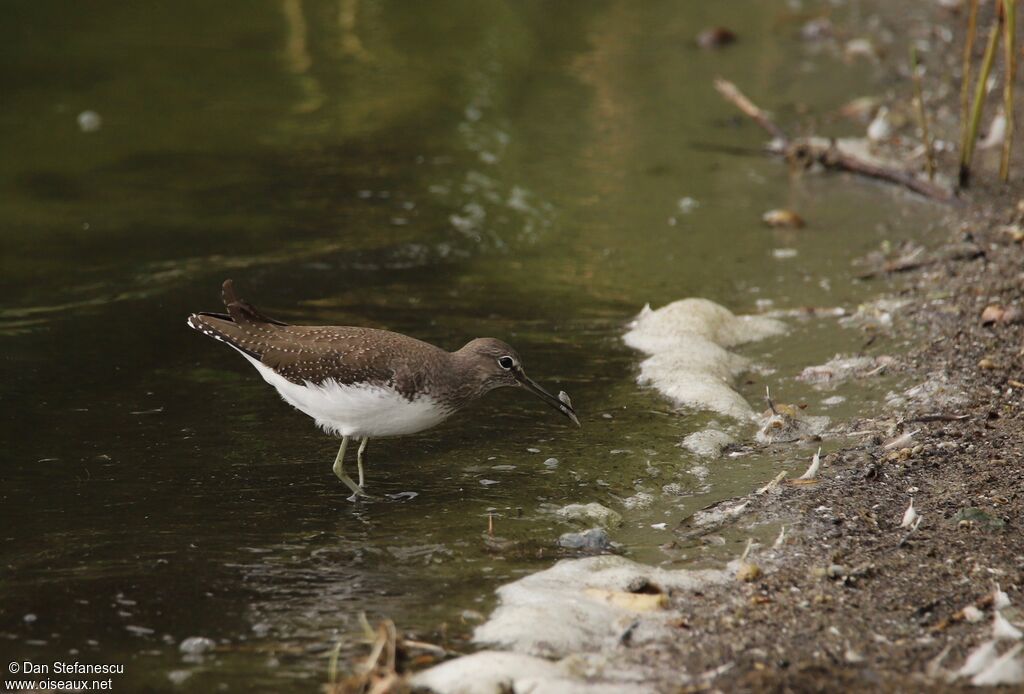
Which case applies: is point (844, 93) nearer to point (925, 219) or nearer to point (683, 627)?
point (925, 219)

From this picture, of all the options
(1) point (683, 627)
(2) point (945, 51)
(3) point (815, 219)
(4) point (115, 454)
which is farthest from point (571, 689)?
(2) point (945, 51)

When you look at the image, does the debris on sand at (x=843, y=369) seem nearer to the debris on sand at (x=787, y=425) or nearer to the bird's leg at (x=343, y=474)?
the debris on sand at (x=787, y=425)

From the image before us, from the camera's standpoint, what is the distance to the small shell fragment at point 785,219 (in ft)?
32.9

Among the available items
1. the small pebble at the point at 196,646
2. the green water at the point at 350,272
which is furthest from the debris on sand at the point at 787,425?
the small pebble at the point at 196,646

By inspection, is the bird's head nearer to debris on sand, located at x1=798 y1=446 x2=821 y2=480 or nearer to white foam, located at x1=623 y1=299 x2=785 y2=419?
white foam, located at x1=623 y1=299 x2=785 y2=419

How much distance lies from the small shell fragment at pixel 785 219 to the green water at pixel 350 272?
5.1 inches

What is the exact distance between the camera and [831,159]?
11211 mm

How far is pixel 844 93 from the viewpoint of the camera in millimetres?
13594

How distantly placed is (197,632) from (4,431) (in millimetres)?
2540

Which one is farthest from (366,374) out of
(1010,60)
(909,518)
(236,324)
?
(1010,60)

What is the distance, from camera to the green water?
518 cm

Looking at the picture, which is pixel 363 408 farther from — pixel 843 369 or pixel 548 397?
pixel 843 369

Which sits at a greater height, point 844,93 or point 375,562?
point 844,93

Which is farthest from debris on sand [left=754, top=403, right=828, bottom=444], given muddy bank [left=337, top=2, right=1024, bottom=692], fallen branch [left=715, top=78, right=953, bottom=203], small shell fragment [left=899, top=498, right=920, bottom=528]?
fallen branch [left=715, top=78, right=953, bottom=203]
